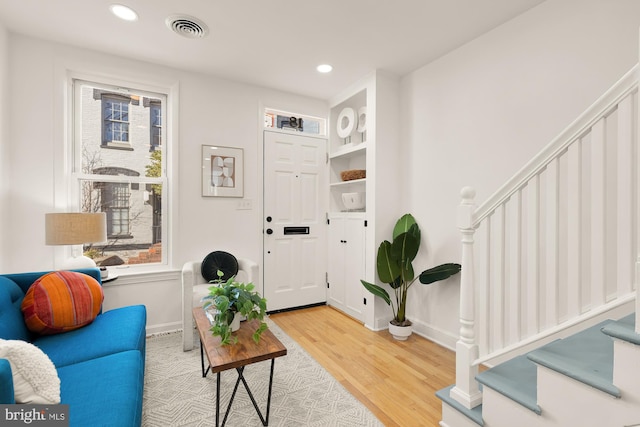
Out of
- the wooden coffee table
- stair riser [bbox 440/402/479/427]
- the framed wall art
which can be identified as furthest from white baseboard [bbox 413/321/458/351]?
the framed wall art

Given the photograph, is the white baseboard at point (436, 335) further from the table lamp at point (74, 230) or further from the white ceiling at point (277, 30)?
the table lamp at point (74, 230)

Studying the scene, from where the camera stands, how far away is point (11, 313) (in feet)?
5.43

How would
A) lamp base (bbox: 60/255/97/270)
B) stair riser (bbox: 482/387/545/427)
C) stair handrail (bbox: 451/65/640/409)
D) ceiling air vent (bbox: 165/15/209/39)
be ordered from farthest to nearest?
lamp base (bbox: 60/255/97/270) < ceiling air vent (bbox: 165/15/209/39) < stair handrail (bbox: 451/65/640/409) < stair riser (bbox: 482/387/545/427)

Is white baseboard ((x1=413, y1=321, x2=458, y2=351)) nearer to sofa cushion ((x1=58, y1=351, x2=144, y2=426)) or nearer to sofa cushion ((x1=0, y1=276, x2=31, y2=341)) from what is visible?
sofa cushion ((x1=58, y1=351, x2=144, y2=426))

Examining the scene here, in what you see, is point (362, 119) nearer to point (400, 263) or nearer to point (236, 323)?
point (400, 263)

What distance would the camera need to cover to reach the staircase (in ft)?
3.71

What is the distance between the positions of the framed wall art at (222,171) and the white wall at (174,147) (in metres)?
0.07

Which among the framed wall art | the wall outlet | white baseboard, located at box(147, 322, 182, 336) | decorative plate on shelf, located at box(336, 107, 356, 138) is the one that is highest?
decorative plate on shelf, located at box(336, 107, 356, 138)

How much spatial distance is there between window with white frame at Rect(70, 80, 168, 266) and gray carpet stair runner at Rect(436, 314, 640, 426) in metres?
2.90

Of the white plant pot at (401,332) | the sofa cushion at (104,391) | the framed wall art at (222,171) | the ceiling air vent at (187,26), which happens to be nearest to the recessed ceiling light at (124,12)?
the ceiling air vent at (187,26)

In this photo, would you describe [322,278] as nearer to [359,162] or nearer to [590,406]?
[359,162]

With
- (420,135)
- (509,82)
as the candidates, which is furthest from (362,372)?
(509,82)

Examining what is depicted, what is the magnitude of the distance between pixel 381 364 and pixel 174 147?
108 inches

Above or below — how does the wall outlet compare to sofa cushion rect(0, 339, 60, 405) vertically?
above
